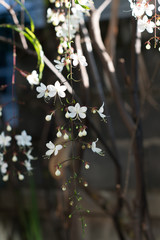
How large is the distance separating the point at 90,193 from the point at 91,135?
1.32 ft

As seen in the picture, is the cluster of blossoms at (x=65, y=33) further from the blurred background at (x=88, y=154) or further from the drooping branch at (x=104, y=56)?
the blurred background at (x=88, y=154)

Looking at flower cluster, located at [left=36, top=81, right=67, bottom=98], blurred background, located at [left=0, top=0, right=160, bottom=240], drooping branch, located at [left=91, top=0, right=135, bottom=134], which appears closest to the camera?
flower cluster, located at [left=36, top=81, right=67, bottom=98]

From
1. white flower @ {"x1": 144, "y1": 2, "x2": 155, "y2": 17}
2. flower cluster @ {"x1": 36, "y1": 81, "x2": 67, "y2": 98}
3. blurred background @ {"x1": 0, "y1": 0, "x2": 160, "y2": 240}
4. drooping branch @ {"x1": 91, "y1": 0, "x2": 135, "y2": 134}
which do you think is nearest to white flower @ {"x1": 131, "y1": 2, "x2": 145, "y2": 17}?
white flower @ {"x1": 144, "y1": 2, "x2": 155, "y2": 17}

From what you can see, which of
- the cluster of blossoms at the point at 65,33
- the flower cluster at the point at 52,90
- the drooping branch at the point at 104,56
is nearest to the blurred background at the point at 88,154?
the drooping branch at the point at 104,56

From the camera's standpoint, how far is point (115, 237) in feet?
5.27

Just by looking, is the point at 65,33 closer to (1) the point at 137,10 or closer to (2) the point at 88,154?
(1) the point at 137,10

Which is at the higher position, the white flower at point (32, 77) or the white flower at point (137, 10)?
the white flower at point (137, 10)

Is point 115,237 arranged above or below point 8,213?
below

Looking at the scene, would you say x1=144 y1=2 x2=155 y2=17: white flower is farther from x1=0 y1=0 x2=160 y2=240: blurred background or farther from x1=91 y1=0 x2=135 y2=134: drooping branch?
x1=0 y1=0 x2=160 y2=240: blurred background

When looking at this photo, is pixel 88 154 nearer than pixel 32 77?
No

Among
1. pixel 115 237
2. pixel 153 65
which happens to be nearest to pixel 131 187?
pixel 115 237

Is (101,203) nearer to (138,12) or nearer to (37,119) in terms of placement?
(37,119)

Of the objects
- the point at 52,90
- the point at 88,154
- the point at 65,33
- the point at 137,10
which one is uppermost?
the point at 88,154

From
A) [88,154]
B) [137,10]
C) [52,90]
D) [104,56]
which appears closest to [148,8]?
[137,10]
